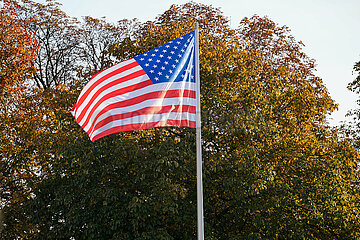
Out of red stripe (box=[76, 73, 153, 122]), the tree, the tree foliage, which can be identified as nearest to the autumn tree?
the tree

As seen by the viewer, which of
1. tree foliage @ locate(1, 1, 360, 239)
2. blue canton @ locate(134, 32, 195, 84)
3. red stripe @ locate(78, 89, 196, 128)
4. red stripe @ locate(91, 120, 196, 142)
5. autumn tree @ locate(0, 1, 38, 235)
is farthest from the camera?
autumn tree @ locate(0, 1, 38, 235)

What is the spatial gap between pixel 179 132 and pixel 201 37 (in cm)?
350

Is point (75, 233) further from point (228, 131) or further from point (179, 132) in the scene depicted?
point (228, 131)

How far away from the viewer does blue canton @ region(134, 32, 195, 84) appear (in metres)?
8.16

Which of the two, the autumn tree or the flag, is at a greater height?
the autumn tree

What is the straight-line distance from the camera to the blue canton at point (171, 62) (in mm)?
8164

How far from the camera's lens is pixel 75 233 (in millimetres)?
13516

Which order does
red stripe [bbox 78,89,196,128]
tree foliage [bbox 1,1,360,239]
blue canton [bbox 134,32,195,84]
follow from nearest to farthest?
red stripe [bbox 78,89,196,128]
blue canton [bbox 134,32,195,84]
tree foliage [bbox 1,1,360,239]

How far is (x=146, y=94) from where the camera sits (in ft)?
26.6

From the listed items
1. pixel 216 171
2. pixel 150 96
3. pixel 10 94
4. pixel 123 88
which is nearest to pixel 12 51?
pixel 10 94

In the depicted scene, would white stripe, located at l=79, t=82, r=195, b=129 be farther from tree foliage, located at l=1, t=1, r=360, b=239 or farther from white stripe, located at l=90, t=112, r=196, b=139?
tree foliage, located at l=1, t=1, r=360, b=239

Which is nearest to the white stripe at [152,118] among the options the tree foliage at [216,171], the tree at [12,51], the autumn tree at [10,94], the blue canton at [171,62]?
the blue canton at [171,62]

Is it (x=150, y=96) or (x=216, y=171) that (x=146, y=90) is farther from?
(x=216, y=171)

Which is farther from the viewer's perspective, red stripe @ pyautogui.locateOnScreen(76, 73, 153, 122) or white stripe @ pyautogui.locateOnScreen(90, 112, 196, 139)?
red stripe @ pyautogui.locateOnScreen(76, 73, 153, 122)
